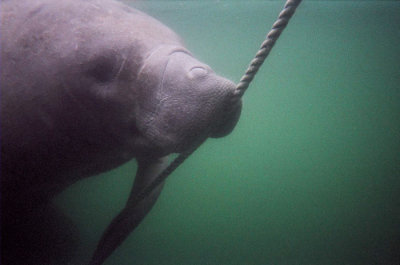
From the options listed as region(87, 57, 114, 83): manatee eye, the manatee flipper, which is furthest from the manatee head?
the manatee flipper

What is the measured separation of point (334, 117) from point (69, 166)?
67831 mm

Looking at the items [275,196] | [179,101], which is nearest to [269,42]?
[179,101]

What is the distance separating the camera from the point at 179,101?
5.72 ft

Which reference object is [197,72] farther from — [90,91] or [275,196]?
[275,196]

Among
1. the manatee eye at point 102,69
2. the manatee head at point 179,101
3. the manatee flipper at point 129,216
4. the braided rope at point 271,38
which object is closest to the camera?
the braided rope at point 271,38

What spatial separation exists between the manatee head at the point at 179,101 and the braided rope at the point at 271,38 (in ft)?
0.36

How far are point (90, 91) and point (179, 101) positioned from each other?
72cm

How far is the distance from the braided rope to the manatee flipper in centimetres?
167

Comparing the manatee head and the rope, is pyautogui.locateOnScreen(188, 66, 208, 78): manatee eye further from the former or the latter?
the rope

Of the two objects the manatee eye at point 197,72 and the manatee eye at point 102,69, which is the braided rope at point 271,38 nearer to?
the manatee eye at point 197,72

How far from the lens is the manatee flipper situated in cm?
277

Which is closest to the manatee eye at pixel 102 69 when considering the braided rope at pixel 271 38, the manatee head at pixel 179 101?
the manatee head at pixel 179 101

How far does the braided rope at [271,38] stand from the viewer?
142 cm

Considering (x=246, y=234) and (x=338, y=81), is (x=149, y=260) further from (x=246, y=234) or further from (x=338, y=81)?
(x=338, y=81)
